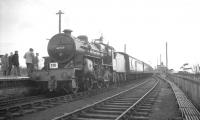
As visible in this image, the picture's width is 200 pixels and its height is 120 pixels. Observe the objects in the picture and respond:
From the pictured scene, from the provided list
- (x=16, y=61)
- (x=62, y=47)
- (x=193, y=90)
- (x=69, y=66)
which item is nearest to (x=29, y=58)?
(x=16, y=61)

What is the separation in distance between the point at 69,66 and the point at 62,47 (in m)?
1.12

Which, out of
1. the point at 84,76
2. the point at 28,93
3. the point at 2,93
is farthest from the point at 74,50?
the point at 2,93

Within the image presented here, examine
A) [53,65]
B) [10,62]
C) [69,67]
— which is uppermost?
[10,62]

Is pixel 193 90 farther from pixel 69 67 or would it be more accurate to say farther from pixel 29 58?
pixel 29 58

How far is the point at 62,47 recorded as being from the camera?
43.4ft

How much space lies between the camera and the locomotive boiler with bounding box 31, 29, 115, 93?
11812 millimetres

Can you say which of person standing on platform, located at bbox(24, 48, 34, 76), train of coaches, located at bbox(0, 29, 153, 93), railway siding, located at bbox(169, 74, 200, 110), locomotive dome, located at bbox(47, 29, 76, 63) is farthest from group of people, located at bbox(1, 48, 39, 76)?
railway siding, located at bbox(169, 74, 200, 110)

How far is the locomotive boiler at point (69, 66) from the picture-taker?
11.8 meters

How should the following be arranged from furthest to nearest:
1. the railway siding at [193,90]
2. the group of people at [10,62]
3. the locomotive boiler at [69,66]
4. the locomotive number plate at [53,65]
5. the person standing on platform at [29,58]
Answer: the person standing on platform at [29,58], the group of people at [10,62], the locomotive number plate at [53,65], the locomotive boiler at [69,66], the railway siding at [193,90]

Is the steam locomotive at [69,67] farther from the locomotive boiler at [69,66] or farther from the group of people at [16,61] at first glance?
the group of people at [16,61]

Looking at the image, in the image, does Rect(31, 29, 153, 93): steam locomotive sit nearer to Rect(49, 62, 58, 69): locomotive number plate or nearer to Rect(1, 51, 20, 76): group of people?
Rect(49, 62, 58, 69): locomotive number plate

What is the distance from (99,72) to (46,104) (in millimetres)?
6347

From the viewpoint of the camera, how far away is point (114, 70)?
18.8 m

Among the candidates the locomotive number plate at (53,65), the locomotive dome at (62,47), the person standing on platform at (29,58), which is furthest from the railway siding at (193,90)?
the person standing on platform at (29,58)
